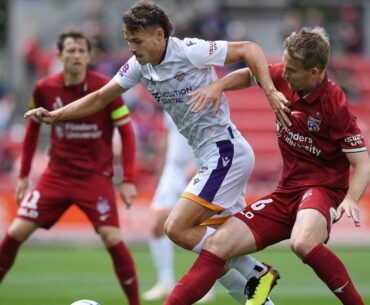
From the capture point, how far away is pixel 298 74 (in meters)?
7.48

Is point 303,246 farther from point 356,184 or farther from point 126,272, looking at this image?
point 126,272

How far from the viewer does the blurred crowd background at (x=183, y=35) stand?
70.8 ft

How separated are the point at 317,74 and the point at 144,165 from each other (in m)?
11.4

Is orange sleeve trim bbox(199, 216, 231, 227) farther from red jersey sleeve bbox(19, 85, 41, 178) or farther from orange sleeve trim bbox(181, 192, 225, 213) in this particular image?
red jersey sleeve bbox(19, 85, 41, 178)

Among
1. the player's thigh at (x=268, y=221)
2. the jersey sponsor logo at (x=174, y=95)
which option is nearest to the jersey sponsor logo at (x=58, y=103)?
the jersey sponsor logo at (x=174, y=95)

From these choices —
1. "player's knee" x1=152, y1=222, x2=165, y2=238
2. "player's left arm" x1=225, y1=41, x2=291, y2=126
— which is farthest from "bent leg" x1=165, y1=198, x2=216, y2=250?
"player's knee" x1=152, y1=222, x2=165, y2=238

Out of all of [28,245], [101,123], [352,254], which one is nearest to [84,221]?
[28,245]

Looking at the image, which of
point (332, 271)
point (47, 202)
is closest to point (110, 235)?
point (47, 202)

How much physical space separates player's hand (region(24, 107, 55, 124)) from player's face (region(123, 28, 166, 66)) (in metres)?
0.84

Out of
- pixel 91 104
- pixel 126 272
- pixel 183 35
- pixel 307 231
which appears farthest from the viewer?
pixel 183 35

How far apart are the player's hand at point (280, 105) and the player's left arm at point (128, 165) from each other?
2.22 m

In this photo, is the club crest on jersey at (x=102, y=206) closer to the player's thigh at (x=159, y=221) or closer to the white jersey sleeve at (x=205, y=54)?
the player's thigh at (x=159, y=221)

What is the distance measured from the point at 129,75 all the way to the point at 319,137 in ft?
5.13

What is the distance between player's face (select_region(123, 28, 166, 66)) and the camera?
771cm
